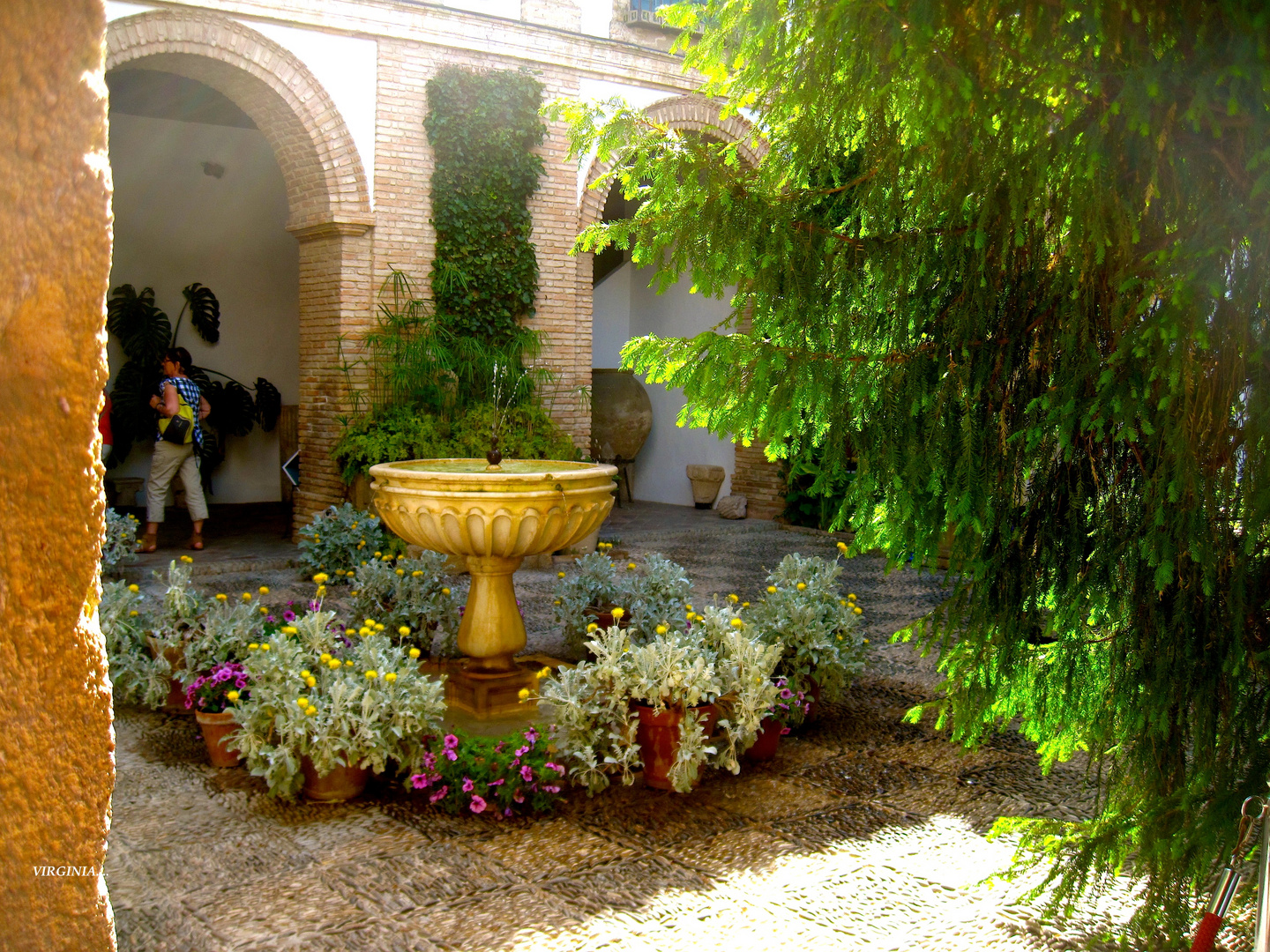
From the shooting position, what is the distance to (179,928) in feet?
9.36

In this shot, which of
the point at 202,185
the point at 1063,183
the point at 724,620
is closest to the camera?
the point at 1063,183

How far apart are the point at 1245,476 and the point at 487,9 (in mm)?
9059

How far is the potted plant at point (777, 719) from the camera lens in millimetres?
4254

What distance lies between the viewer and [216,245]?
1278cm

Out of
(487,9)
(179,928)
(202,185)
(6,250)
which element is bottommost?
(179,928)

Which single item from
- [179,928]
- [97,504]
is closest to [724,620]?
[179,928]

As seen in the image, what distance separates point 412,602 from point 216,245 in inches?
349

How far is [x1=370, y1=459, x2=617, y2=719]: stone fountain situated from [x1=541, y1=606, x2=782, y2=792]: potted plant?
2.80 feet

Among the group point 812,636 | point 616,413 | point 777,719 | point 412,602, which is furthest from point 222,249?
point 777,719

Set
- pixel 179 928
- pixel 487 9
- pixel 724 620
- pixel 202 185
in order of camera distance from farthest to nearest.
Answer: pixel 202 185
pixel 487 9
pixel 724 620
pixel 179 928

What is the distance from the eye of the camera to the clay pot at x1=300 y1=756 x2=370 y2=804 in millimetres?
3738

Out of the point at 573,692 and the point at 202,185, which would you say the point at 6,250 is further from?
the point at 202,185

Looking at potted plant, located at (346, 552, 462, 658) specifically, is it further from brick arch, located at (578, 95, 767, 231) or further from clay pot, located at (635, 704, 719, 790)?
brick arch, located at (578, 95, 767, 231)

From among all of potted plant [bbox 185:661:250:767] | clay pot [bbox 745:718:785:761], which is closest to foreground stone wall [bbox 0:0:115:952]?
potted plant [bbox 185:661:250:767]
